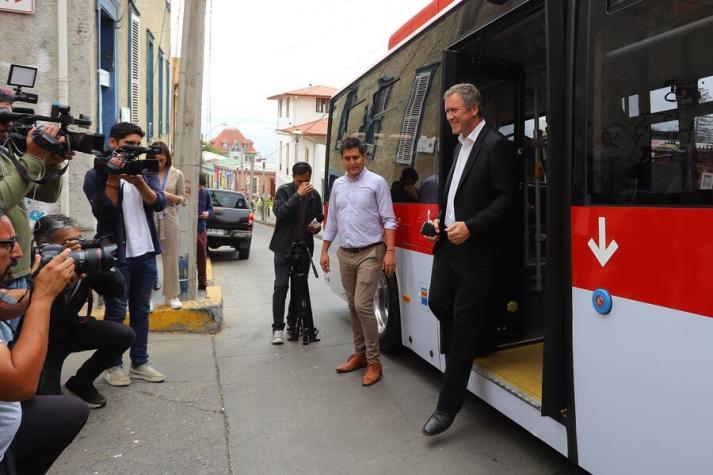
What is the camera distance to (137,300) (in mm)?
4066

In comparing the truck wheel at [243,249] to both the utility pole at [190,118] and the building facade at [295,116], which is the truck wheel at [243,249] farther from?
the building facade at [295,116]

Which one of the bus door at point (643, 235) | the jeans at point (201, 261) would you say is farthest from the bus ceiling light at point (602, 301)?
the jeans at point (201, 261)

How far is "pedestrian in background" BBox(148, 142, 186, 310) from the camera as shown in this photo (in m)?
5.58

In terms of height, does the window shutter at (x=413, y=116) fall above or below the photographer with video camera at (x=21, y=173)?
above

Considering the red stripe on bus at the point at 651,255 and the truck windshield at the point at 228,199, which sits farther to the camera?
the truck windshield at the point at 228,199

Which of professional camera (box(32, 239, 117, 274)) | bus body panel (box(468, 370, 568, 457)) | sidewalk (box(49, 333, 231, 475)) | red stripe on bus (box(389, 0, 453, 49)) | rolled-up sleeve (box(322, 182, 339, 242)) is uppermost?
red stripe on bus (box(389, 0, 453, 49))

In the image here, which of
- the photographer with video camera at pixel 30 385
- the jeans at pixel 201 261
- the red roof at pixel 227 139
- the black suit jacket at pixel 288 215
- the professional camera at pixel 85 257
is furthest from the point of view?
the red roof at pixel 227 139

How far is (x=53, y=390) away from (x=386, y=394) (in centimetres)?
222

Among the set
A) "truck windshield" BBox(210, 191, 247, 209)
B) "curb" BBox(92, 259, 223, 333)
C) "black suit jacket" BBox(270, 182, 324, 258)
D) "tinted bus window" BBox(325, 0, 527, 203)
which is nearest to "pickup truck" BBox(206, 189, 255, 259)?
"truck windshield" BBox(210, 191, 247, 209)

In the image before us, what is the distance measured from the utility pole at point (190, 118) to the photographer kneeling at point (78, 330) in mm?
2186

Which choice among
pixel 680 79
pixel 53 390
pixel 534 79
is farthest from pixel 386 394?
pixel 680 79

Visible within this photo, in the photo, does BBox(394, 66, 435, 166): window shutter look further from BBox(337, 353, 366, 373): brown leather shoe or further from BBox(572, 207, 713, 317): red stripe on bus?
BBox(572, 207, 713, 317): red stripe on bus

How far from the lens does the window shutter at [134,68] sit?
10078 mm

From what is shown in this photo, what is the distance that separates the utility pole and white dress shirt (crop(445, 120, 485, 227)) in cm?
346
